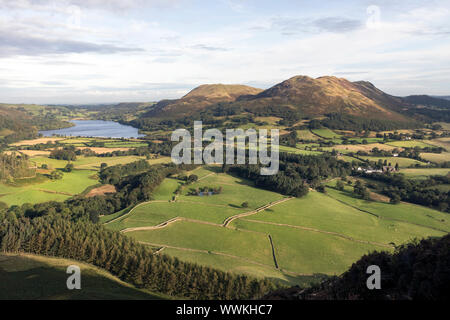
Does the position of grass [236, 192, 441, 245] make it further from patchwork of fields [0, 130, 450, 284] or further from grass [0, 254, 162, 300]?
grass [0, 254, 162, 300]

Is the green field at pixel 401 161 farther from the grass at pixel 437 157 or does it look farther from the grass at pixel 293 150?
the grass at pixel 293 150

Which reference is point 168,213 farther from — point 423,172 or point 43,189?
point 423,172

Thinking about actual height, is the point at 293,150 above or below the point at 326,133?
below

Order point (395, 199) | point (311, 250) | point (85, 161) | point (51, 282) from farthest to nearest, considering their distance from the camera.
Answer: point (85, 161) < point (395, 199) < point (311, 250) < point (51, 282)

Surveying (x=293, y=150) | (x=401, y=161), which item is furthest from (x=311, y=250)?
(x=401, y=161)

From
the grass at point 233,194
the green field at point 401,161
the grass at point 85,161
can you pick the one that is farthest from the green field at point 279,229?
the grass at point 85,161

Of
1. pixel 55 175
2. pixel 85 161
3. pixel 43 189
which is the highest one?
pixel 85 161

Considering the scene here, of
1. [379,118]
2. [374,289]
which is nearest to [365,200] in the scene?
[374,289]
